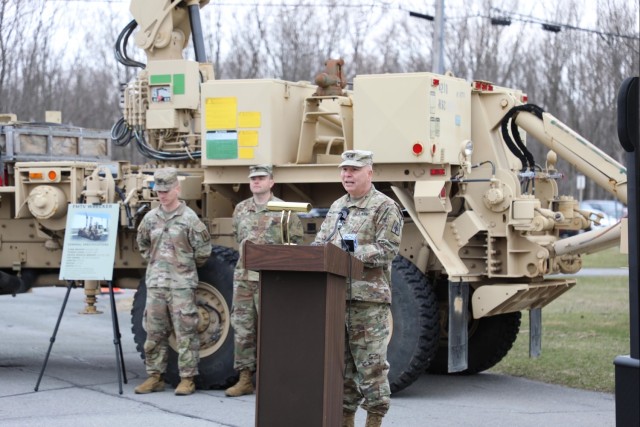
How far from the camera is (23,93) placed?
73.5ft

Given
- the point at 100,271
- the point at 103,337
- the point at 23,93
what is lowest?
the point at 103,337

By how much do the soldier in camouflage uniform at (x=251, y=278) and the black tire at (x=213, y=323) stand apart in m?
0.35

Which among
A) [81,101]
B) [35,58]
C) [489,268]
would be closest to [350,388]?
[489,268]

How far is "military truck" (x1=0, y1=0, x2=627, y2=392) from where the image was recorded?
10133mm

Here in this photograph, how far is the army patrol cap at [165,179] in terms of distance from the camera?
10234 millimetres

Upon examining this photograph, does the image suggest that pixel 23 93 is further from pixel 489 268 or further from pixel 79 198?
pixel 489 268

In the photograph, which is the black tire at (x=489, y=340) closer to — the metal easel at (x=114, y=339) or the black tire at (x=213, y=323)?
the black tire at (x=213, y=323)

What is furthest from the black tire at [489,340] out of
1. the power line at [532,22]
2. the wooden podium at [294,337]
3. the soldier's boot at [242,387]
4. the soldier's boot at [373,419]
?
the power line at [532,22]

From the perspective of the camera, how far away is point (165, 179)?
403 inches

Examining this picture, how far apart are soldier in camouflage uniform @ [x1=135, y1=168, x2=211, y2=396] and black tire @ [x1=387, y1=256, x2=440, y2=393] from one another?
5.35 feet

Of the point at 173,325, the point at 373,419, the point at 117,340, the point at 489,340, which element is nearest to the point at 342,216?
the point at 373,419

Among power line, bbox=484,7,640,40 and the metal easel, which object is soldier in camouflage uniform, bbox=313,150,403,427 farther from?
power line, bbox=484,7,640,40

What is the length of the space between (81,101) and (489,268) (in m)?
23.2

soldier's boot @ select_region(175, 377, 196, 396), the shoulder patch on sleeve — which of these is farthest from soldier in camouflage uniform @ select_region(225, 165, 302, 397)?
the shoulder patch on sleeve
